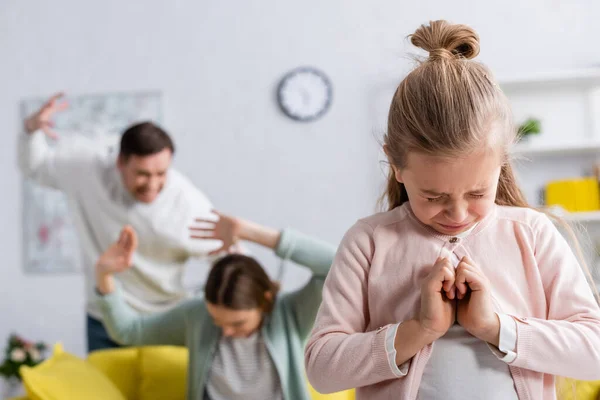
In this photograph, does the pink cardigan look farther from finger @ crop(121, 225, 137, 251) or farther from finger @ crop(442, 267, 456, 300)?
finger @ crop(121, 225, 137, 251)

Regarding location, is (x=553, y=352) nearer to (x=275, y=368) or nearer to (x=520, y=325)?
(x=520, y=325)

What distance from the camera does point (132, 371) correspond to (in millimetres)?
2613

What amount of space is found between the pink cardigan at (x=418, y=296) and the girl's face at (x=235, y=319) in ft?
3.64

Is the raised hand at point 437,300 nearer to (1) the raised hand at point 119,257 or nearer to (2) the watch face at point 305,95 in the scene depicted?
(1) the raised hand at point 119,257

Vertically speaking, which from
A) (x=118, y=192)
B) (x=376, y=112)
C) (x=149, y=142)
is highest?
(x=376, y=112)

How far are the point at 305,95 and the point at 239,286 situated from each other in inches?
83.5

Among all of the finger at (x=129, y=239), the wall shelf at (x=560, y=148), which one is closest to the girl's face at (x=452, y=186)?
the finger at (x=129, y=239)

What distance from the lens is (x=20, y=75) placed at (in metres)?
4.41

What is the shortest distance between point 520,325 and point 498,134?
267 millimetres

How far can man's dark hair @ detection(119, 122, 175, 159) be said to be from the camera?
264cm

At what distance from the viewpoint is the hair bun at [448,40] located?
110 cm

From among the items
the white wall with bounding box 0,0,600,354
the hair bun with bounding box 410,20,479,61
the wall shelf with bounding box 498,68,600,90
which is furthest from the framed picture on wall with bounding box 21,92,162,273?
the hair bun with bounding box 410,20,479,61

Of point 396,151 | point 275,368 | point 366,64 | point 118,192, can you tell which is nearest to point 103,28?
point 366,64

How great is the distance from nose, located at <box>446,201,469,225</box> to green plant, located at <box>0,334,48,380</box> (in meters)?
3.35
